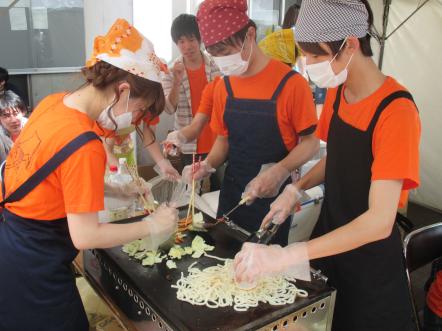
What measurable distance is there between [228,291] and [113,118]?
66cm

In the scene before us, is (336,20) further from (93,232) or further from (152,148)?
(152,148)

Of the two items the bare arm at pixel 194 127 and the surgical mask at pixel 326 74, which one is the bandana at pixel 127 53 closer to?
the surgical mask at pixel 326 74

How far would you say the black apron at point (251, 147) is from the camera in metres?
1.95

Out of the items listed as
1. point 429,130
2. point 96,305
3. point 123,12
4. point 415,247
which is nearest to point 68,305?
point 96,305

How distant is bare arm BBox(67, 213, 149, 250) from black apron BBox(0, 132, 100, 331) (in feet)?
0.44

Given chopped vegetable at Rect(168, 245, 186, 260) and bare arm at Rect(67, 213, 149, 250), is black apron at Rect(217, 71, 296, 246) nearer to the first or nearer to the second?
chopped vegetable at Rect(168, 245, 186, 260)

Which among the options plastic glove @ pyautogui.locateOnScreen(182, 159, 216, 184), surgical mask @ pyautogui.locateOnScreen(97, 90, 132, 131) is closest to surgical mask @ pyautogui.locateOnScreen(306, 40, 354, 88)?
surgical mask @ pyautogui.locateOnScreen(97, 90, 132, 131)

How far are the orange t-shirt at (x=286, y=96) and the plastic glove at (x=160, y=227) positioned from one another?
0.76 m

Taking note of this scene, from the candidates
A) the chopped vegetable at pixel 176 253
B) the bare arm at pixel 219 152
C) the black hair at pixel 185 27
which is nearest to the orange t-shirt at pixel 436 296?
the bare arm at pixel 219 152

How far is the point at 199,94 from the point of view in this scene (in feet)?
11.7

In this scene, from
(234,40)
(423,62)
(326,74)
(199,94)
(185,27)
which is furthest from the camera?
(423,62)

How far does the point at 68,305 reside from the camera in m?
1.32

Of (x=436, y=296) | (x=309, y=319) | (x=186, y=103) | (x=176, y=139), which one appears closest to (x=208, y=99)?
(x=176, y=139)

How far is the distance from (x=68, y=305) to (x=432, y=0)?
4594 mm
